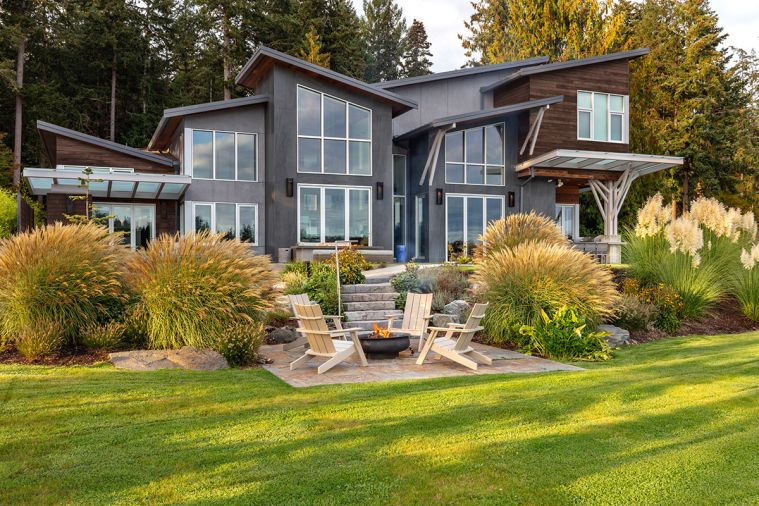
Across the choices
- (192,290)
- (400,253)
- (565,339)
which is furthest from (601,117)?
(192,290)

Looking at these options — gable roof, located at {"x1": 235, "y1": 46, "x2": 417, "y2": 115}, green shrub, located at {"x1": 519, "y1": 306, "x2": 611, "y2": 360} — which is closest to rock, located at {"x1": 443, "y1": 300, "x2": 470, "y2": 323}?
green shrub, located at {"x1": 519, "y1": 306, "x2": 611, "y2": 360}

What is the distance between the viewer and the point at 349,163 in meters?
19.0

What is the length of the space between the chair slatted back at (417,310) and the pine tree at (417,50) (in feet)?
128

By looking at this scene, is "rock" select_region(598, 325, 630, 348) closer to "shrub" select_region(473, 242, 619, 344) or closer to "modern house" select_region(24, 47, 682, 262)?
"shrub" select_region(473, 242, 619, 344)

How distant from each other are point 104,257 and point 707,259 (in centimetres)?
1088

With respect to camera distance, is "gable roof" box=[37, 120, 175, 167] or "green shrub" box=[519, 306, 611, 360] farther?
"gable roof" box=[37, 120, 175, 167]

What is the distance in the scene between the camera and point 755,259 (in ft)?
38.7

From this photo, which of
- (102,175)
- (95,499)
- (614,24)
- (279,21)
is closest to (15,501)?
(95,499)

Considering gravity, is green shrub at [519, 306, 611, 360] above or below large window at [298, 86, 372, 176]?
below

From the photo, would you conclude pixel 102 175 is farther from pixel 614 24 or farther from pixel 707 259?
pixel 614 24

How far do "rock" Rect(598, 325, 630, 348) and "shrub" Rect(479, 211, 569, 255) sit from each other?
7.41ft

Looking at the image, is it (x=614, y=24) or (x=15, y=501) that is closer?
(x=15, y=501)

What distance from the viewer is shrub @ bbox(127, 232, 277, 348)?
8.06m

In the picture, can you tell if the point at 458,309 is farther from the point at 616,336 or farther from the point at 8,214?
the point at 8,214
